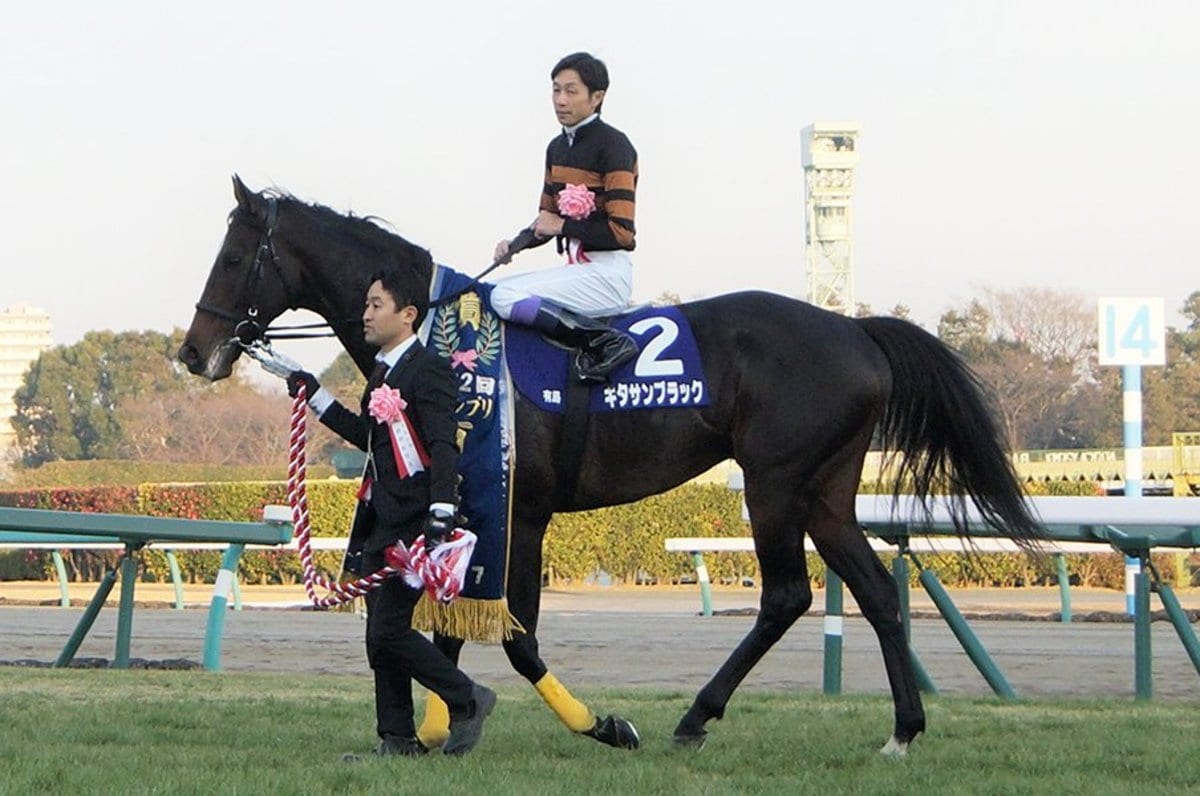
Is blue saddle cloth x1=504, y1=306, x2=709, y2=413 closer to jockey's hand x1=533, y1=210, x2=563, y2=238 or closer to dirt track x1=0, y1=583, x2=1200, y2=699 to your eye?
jockey's hand x1=533, y1=210, x2=563, y2=238

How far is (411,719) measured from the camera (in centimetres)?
570

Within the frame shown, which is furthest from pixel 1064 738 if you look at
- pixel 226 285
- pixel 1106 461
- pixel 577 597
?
pixel 1106 461

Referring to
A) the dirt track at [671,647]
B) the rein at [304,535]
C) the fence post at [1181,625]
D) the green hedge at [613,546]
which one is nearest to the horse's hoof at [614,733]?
the rein at [304,535]

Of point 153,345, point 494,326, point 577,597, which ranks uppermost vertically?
point 153,345

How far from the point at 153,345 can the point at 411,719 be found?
5336cm

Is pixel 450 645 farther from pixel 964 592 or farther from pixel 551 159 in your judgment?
pixel 964 592

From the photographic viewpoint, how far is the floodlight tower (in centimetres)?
6181

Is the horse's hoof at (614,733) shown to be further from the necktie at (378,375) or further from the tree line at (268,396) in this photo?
the tree line at (268,396)

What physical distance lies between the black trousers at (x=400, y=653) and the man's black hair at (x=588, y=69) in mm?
1971

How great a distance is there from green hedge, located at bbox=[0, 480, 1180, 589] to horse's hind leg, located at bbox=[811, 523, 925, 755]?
45.8 ft

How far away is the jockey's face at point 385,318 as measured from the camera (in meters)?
5.57

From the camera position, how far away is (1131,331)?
1809 centimetres

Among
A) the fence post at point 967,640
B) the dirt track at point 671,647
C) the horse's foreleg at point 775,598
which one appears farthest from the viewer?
the dirt track at point 671,647

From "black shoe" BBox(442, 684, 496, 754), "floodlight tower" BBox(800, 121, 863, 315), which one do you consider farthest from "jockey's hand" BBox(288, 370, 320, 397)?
"floodlight tower" BBox(800, 121, 863, 315)
